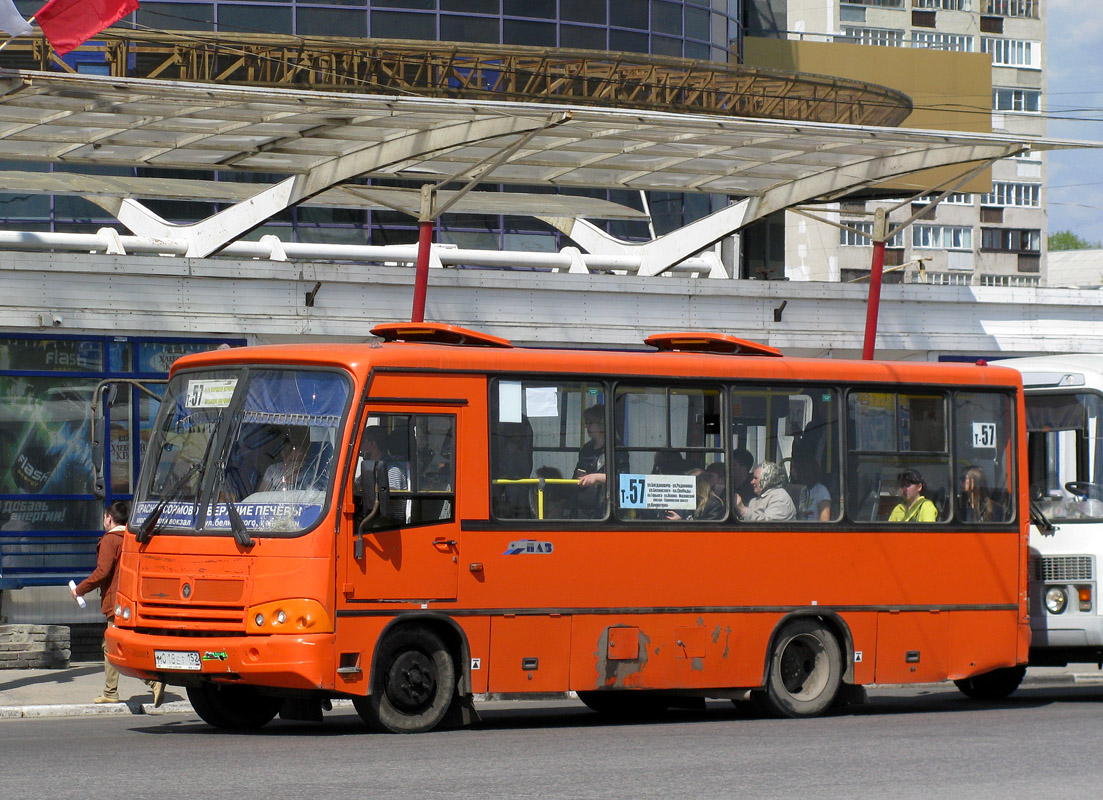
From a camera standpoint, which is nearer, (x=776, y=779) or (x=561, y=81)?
(x=776, y=779)

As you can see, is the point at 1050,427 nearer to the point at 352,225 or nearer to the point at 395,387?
the point at 395,387

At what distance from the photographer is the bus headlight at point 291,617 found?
10922mm

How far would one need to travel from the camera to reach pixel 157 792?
8266 millimetres

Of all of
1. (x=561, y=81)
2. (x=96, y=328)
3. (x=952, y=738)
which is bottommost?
(x=952, y=738)

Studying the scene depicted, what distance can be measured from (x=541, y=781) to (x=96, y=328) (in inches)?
555

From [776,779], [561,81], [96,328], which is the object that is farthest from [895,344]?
[776,779]

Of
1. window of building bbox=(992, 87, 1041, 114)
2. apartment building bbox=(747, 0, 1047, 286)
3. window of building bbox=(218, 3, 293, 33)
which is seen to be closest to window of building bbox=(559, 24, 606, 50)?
window of building bbox=(218, 3, 293, 33)

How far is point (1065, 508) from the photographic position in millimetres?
15102

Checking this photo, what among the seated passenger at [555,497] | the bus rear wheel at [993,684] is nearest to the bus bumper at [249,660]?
the seated passenger at [555,497]

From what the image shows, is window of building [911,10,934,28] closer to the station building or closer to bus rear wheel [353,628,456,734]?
the station building

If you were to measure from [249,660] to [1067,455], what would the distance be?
821 centimetres

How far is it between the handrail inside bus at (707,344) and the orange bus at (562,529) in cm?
4

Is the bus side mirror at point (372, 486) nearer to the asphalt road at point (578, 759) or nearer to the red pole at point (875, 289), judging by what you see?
the asphalt road at point (578, 759)

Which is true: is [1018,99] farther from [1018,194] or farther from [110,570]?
[110,570]
